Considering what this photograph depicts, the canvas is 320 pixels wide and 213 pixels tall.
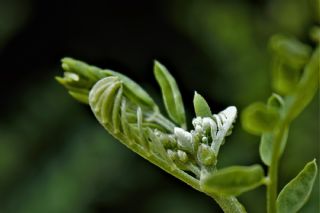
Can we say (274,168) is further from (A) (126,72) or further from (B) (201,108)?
(A) (126,72)

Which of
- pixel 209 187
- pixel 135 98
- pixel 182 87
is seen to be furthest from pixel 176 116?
pixel 182 87

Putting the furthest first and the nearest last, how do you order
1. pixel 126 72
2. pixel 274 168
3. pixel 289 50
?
pixel 126 72 < pixel 274 168 < pixel 289 50

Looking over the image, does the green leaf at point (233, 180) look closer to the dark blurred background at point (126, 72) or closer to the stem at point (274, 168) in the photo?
the stem at point (274, 168)

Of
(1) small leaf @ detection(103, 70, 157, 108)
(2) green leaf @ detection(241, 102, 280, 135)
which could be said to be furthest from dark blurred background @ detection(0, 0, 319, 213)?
(2) green leaf @ detection(241, 102, 280, 135)

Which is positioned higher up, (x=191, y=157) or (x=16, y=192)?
(x=191, y=157)

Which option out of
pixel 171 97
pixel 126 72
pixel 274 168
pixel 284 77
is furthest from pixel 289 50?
pixel 126 72

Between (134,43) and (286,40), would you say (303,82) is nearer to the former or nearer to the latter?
(286,40)

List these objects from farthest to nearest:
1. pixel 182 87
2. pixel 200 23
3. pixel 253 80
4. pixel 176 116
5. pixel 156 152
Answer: pixel 182 87, pixel 200 23, pixel 253 80, pixel 176 116, pixel 156 152
